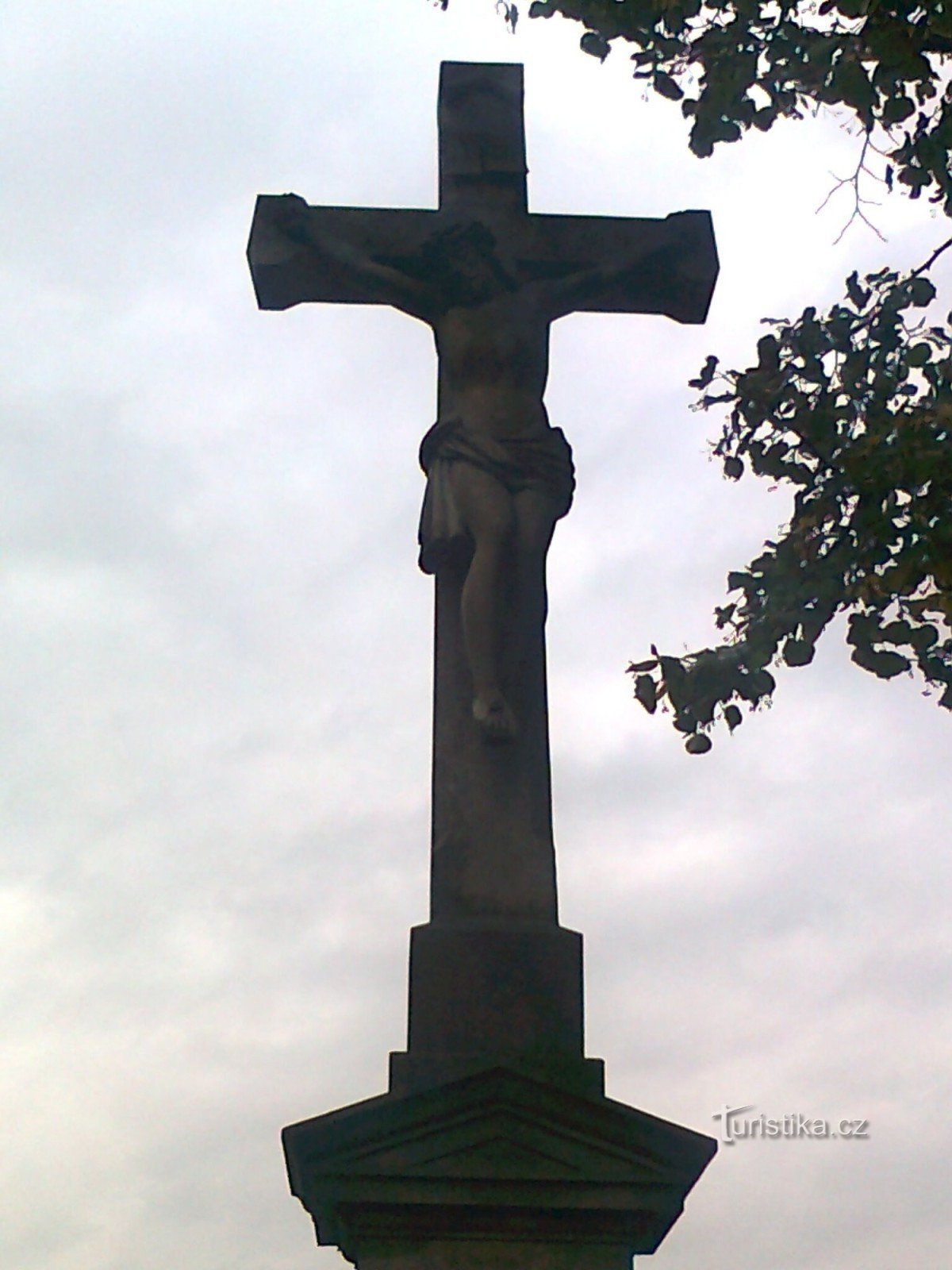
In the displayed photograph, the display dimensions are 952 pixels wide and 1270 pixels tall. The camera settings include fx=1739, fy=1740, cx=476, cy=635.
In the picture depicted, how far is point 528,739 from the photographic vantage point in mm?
6320

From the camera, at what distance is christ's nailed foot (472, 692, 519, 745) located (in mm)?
6215

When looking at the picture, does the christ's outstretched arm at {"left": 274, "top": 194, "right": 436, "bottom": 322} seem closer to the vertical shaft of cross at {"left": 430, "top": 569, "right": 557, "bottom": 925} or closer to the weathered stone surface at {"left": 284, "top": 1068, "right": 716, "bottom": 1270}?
the vertical shaft of cross at {"left": 430, "top": 569, "right": 557, "bottom": 925}

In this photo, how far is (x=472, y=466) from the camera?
21.7 ft

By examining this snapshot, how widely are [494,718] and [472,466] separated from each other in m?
1.02

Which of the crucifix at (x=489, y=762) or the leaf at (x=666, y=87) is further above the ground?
the leaf at (x=666, y=87)

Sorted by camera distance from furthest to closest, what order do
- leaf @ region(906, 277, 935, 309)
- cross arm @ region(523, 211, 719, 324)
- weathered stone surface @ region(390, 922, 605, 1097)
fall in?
cross arm @ region(523, 211, 719, 324) → leaf @ region(906, 277, 935, 309) → weathered stone surface @ region(390, 922, 605, 1097)

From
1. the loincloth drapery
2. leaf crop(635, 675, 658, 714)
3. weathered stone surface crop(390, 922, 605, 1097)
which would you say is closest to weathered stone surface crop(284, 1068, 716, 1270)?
weathered stone surface crop(390, 922, 605, 1097)

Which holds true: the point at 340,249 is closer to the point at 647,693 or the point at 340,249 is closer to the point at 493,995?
the point at 647,693

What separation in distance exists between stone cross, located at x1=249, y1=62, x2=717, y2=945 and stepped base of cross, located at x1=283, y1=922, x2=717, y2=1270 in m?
0.90

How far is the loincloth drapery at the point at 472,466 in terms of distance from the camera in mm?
6555

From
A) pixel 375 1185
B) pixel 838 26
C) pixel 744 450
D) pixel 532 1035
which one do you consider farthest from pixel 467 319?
pixel 375 1185

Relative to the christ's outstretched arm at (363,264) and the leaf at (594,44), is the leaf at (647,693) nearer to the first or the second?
the christ's outstretched arm at (363,264)

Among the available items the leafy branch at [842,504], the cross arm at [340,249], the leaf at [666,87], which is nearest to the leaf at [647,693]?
the leafy branch at [842,504]

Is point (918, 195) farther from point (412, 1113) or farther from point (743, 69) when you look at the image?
point (412, 1113)
